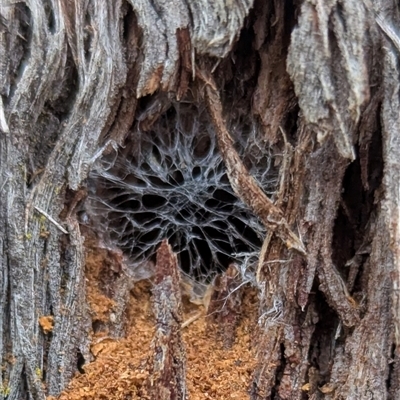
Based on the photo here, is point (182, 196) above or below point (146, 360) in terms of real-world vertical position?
above

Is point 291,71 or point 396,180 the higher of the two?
point 291,71

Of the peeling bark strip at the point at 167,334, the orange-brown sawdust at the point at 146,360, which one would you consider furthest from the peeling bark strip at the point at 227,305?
the peeling bark strip at the point at 167,334

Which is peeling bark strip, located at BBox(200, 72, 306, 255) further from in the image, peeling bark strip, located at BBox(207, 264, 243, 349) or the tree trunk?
peeling bark strip, located at BBox(207, 264, 243, 349)

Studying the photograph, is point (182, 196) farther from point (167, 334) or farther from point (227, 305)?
point (167, 334)

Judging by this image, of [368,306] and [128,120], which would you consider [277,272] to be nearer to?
[368,306]

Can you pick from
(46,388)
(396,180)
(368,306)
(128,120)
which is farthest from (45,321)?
(396,180)

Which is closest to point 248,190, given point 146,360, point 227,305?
point 227,305
